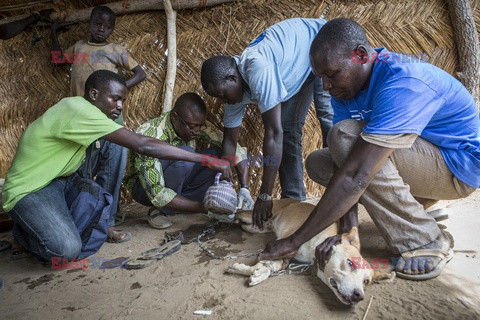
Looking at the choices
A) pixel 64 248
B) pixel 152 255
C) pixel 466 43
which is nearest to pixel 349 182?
pixel 152 255

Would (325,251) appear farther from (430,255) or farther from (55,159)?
(55,159)

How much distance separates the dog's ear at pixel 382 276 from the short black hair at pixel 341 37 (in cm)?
121

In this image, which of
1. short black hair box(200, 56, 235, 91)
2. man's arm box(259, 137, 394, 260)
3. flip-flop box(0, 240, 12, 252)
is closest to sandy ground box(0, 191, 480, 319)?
flip-flop box(0, 240, 12, 252)

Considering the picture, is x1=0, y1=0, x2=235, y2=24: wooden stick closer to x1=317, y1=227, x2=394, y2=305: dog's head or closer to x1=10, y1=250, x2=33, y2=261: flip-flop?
x1=10, y1=250, x2=33, y2=261: flip-flop

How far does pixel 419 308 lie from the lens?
167 cm

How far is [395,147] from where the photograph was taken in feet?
5.64

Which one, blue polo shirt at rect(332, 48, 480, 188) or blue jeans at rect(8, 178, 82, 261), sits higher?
blue polo shirt at rect(332, 48, 480, 188)

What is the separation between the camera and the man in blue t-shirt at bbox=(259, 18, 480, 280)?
68.6 inches

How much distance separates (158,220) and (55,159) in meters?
1.03

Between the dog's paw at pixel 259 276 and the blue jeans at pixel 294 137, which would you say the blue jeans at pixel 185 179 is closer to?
the blue jeans at pixel 294 137

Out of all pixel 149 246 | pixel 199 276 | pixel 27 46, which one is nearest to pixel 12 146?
pixel 27 46

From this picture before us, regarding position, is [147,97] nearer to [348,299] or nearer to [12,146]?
[12,146]

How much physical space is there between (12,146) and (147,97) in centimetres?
218

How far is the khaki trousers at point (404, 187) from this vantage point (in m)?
1.94
